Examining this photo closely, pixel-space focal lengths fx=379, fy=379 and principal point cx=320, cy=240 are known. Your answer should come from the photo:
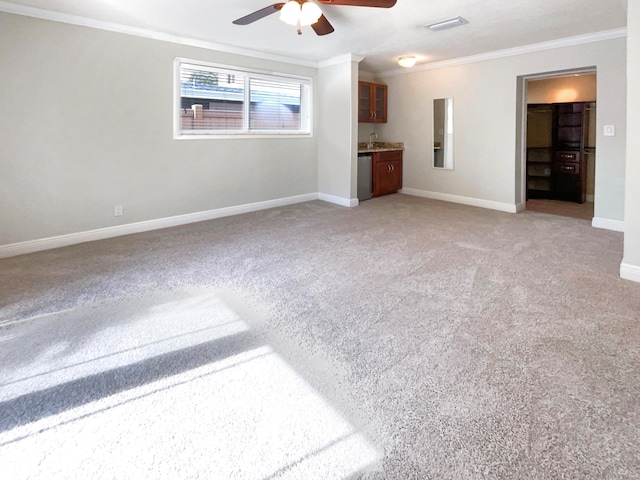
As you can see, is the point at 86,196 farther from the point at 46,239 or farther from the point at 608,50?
the point at 608,50

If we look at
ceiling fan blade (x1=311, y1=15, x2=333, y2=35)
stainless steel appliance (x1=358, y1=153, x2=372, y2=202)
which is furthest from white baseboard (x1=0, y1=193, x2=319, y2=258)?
ceiling fan blade (x1=311, y1=15, x2=333, y2=35)

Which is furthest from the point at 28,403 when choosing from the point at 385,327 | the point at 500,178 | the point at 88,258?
the point at 500,178

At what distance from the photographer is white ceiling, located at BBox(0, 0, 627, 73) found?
370 cm

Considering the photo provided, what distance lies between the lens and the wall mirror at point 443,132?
657 centimetres

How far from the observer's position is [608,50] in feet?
15.3

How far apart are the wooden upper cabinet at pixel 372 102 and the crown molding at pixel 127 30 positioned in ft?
4.80

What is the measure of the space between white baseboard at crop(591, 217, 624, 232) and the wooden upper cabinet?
13.3 feet

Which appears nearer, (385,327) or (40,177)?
(385,327)

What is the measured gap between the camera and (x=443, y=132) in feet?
22.0

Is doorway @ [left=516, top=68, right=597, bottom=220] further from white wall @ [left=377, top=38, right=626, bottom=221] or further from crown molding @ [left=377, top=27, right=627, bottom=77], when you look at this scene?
crown molding @ [left=377, top=27, right=627, bottom=77]

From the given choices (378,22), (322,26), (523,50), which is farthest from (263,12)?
(523,50)

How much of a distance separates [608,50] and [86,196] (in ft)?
21.3

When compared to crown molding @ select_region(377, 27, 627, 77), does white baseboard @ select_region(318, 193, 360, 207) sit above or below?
below

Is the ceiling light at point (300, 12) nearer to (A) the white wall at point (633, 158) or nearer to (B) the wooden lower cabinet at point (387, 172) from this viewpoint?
(A) the white wall at point (633, 158)
